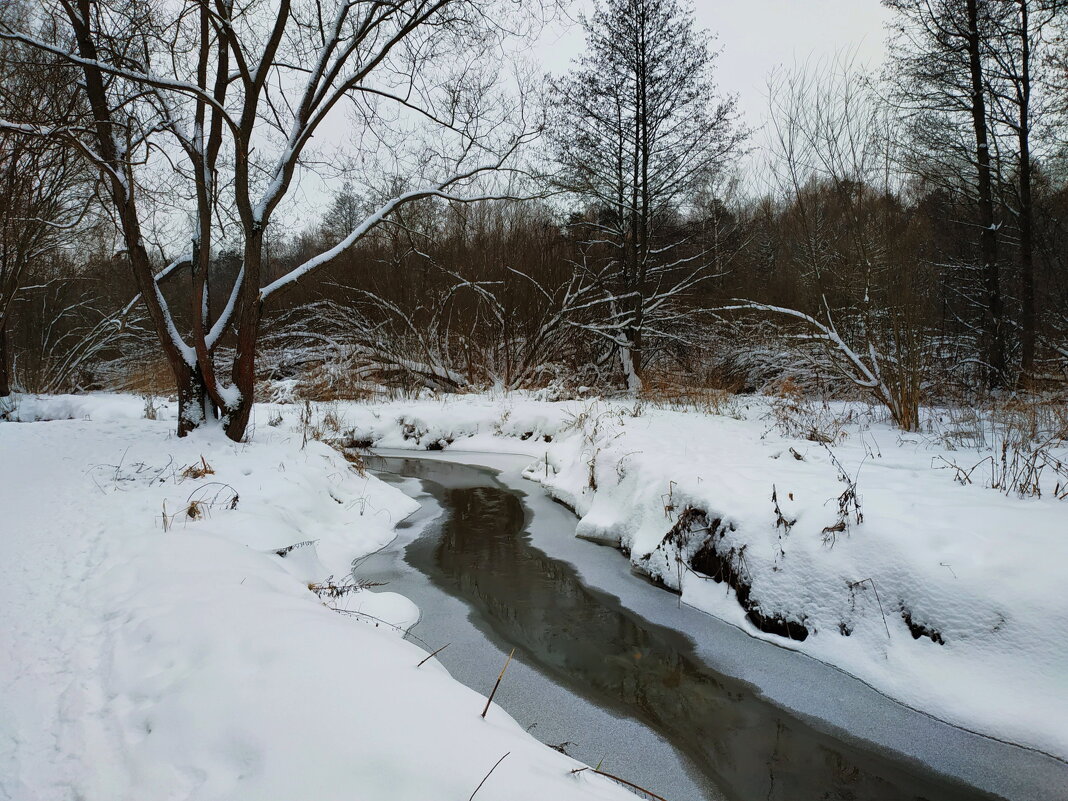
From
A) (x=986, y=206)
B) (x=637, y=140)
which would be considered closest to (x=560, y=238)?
(x=637, y=140)

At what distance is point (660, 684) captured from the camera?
10.2 ft

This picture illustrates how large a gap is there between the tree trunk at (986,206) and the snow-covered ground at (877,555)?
5056mm

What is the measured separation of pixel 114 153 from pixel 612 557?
694 centimetres

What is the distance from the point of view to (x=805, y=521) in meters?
3.68

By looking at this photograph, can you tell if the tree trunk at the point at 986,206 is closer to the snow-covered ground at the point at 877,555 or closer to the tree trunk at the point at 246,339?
the snow-covered ground at the point at 877,555

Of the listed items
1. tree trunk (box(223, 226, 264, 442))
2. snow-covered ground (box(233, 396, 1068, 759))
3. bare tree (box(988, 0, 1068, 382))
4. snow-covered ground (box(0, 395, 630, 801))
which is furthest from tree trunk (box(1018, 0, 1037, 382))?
tree trunk (box(223, 226, 264, 442))

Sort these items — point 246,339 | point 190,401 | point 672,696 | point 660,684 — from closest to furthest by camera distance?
point 672,696 < point 660,684 < point 190,401 < point 246,339

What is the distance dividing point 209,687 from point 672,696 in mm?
2222

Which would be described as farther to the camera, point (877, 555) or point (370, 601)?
point (370, 601)

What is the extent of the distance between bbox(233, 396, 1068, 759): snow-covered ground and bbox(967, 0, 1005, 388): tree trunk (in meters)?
5.06

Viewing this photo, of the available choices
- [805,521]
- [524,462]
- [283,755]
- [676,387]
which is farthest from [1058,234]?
[283,755]

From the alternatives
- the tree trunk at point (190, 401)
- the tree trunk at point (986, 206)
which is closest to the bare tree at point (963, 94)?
the tree trunk at point (986, 206)

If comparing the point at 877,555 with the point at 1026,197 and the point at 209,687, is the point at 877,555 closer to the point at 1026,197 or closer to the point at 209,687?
the point at 209,687

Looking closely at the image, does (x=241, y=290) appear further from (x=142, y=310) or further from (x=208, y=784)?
(x=142, y=310)
